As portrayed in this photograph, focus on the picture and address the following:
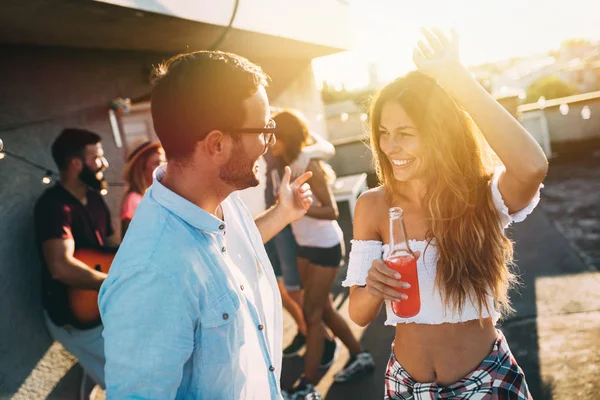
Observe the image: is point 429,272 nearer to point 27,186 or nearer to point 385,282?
point 385,282

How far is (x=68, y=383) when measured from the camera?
3658 mm

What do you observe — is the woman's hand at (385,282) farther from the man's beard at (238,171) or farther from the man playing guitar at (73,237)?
the man playing guitar at (73,237)

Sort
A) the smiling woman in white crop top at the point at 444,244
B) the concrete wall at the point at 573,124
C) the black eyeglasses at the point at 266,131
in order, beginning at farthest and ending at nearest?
the concrete wall at the point at 573,124
the smiling woman in white crop top at the point at 444,244
the black eyeglasses at the point at 266,131

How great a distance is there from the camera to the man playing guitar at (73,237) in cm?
293

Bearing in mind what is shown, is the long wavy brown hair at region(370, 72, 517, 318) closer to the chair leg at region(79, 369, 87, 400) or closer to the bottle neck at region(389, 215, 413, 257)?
the bottle neck at region(389, 215, 413, 257)

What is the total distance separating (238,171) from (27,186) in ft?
9.00

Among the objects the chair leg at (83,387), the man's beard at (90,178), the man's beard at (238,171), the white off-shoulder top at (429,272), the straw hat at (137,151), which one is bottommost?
the chair leg at (83,387)

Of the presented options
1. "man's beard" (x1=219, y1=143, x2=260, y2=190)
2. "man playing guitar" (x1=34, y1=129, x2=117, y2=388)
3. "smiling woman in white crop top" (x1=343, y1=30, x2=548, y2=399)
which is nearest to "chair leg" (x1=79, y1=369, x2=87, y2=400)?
"man playing guitar" (x1=34, y1=129, x2=117, y2=388)

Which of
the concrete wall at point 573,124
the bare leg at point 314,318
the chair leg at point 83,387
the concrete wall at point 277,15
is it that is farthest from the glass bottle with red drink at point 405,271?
the concrete wall at point 573,124

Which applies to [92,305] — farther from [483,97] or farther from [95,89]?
[483,97]

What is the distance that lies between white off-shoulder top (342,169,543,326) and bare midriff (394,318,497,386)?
0.17 ft

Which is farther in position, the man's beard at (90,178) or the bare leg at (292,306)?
the bare leg at (292,306)

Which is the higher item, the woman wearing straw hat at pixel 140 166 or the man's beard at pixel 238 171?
the woman wearing straw hat at pixel 140 166

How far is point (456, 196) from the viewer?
Result: 190cm
